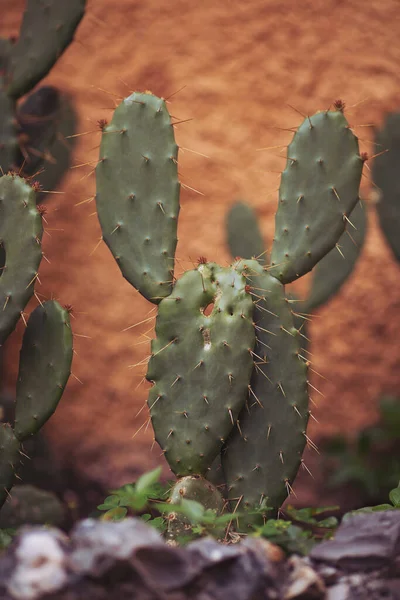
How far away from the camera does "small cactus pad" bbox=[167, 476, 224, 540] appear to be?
5.45 feet

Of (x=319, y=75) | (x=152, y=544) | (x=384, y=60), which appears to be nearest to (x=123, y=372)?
(x=319, y=75)

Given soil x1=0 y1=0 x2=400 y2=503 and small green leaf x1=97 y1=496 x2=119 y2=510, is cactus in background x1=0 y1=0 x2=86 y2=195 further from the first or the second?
small green leaf x1=97 y1=496 x2=119 y2=510

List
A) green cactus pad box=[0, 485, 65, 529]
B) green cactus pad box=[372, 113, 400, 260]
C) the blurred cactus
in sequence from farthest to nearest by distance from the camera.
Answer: green cactus pad box=[372, 113, 400, 260] < the blurred cactus < green cactus pad box=[0, 485, 65, 529]

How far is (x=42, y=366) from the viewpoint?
188 centimetres

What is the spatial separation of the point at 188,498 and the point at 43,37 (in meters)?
1.59

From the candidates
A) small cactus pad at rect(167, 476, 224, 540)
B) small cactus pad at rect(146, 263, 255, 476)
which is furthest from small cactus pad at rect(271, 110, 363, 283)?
small cactus pad at rect(167, 476, 224, 540)

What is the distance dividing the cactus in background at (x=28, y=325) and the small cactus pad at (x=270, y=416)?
1.35 ft

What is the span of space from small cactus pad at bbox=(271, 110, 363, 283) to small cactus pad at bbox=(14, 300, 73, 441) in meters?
0.49

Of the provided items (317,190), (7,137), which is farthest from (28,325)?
(7,137)

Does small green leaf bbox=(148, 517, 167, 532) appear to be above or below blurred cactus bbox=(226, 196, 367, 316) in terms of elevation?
above

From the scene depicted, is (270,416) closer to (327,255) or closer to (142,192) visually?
(142,192)

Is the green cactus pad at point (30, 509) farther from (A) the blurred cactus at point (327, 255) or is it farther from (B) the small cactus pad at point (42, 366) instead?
(A) the blurred cactus at point (327, 255)

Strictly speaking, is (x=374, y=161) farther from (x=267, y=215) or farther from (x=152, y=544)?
(x=152, y=544)

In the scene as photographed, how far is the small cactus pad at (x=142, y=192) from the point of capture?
1.84 meters
